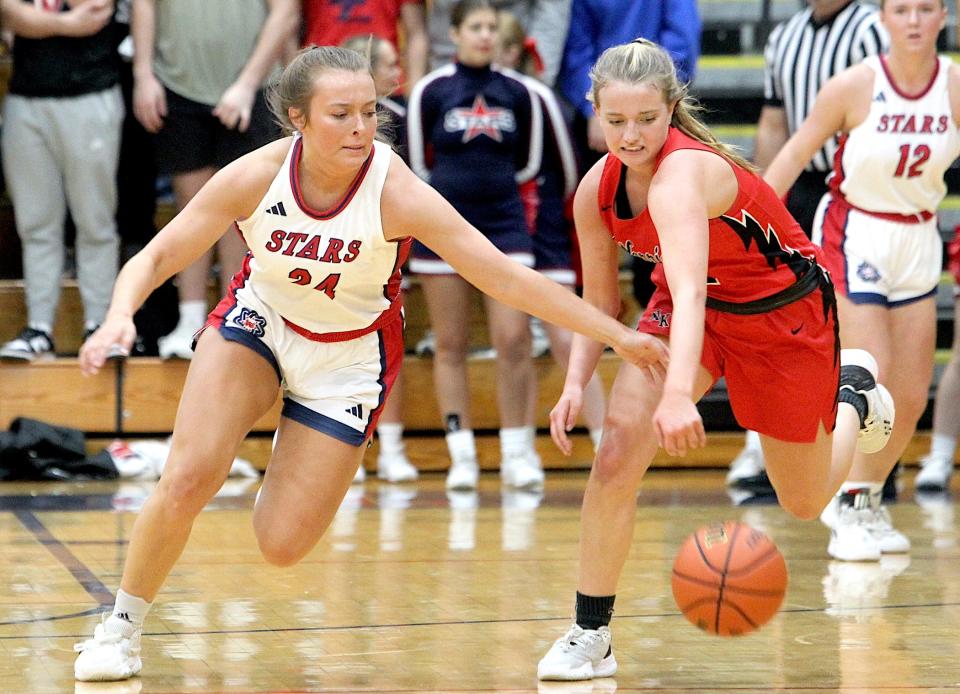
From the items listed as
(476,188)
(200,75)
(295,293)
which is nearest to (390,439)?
(476,188)

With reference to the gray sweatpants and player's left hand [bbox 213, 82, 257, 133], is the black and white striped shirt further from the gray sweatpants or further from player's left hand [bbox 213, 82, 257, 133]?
the gray sweatpants

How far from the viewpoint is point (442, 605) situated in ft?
16.0

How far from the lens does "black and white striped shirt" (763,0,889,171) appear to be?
718 cm

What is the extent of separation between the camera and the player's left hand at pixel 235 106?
7.27m

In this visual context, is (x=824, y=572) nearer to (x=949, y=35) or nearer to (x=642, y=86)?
(x=642, y=86)

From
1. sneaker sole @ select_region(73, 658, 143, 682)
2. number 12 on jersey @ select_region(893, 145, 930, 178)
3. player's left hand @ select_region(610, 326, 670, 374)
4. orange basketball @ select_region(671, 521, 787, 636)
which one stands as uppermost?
player's left hand @ select_region(610, 326, 670, 374)

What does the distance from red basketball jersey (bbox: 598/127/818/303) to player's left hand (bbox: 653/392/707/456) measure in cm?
63

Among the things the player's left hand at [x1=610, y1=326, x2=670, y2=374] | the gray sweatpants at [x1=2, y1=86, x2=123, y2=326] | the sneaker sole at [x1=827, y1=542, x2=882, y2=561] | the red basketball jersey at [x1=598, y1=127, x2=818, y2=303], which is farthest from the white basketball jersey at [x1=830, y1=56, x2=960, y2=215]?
the gray sweatpants at [x1=2, y1=86, x2=123, y2=326]

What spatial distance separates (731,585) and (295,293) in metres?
1.39

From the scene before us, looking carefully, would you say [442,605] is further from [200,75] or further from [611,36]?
[611,36]

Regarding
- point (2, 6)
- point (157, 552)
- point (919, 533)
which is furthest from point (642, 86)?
point (2, 6)

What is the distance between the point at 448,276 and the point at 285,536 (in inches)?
132

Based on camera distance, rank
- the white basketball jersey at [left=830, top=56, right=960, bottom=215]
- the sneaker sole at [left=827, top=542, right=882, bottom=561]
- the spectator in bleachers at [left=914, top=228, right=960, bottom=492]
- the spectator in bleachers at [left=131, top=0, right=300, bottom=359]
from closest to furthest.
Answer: the sneaker sole at [left=827, top=542, right=882, bottom=561] → the white basketball jersey at [left=830, top=56, right=960, bottom=215] → the spectator in bleachers at [left=131, top=0, right=300, bottom=359] → the spectator in bleachers at [left=914, top=228, right=960, bottom=492]

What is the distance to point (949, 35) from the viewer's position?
31.6 feet
